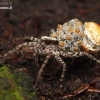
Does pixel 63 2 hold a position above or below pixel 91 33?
above

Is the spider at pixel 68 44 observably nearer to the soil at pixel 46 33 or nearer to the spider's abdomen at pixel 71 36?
the spider's abdomen at pixel 71 36

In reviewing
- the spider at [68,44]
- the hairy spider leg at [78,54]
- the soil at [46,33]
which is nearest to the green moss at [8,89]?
the soil at [46,33]

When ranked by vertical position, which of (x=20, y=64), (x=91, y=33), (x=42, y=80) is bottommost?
(x=42, y=80)

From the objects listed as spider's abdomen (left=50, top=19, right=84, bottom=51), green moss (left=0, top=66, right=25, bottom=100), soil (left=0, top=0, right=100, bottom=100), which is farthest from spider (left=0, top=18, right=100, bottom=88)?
green moss (left=0, top=66, right=25, bottom=100)

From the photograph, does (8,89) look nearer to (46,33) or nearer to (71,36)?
(71,36)

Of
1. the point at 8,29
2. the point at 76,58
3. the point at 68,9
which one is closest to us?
the point at 76,58

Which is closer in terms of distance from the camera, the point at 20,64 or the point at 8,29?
the point at 20,64

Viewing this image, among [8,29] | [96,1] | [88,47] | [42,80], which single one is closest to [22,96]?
[42,80]

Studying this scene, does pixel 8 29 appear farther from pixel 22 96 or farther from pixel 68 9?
pixel 22 96
